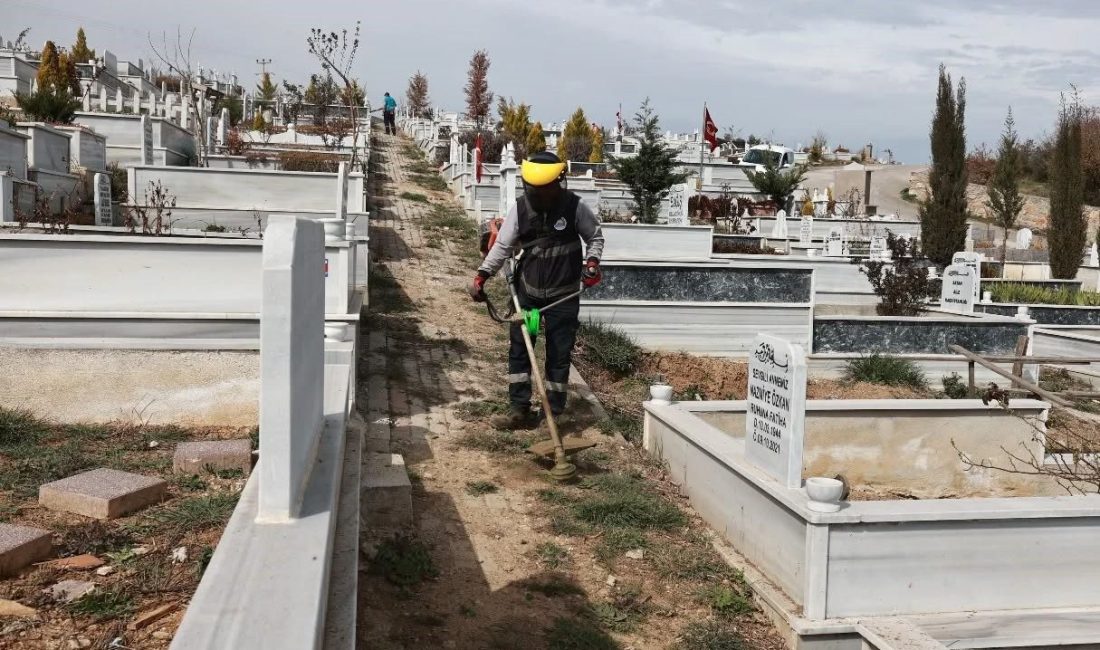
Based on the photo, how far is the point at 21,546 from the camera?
12.2ft

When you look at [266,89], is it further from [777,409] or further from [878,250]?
[777,409]

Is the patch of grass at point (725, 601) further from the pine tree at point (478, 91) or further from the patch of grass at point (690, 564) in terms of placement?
the pine tree at point (478, 91)

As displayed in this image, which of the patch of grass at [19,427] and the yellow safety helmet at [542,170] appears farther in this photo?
the yellow safety helmet at [542,170]

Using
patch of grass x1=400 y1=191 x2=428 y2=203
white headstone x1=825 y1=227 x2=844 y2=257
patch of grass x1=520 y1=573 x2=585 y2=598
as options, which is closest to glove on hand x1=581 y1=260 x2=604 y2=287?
patch of grass x1=520 y1=573 x2=585 y2=598

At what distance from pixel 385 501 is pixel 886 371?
9792 mm

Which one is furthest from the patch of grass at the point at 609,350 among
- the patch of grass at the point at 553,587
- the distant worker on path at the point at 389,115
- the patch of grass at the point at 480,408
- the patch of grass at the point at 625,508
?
the distant worker on path at the point at 389,115

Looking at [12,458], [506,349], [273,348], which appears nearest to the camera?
[273,348]

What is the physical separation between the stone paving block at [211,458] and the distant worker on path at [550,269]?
209 centimetres

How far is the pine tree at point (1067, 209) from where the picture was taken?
23812 millimetres

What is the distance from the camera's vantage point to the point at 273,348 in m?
2.58

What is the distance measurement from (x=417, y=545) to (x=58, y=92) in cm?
2204

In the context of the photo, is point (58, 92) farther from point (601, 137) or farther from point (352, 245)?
point (601, 137)

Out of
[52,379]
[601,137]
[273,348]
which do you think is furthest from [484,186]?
[601,137]

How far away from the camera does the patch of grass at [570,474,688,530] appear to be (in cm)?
549
